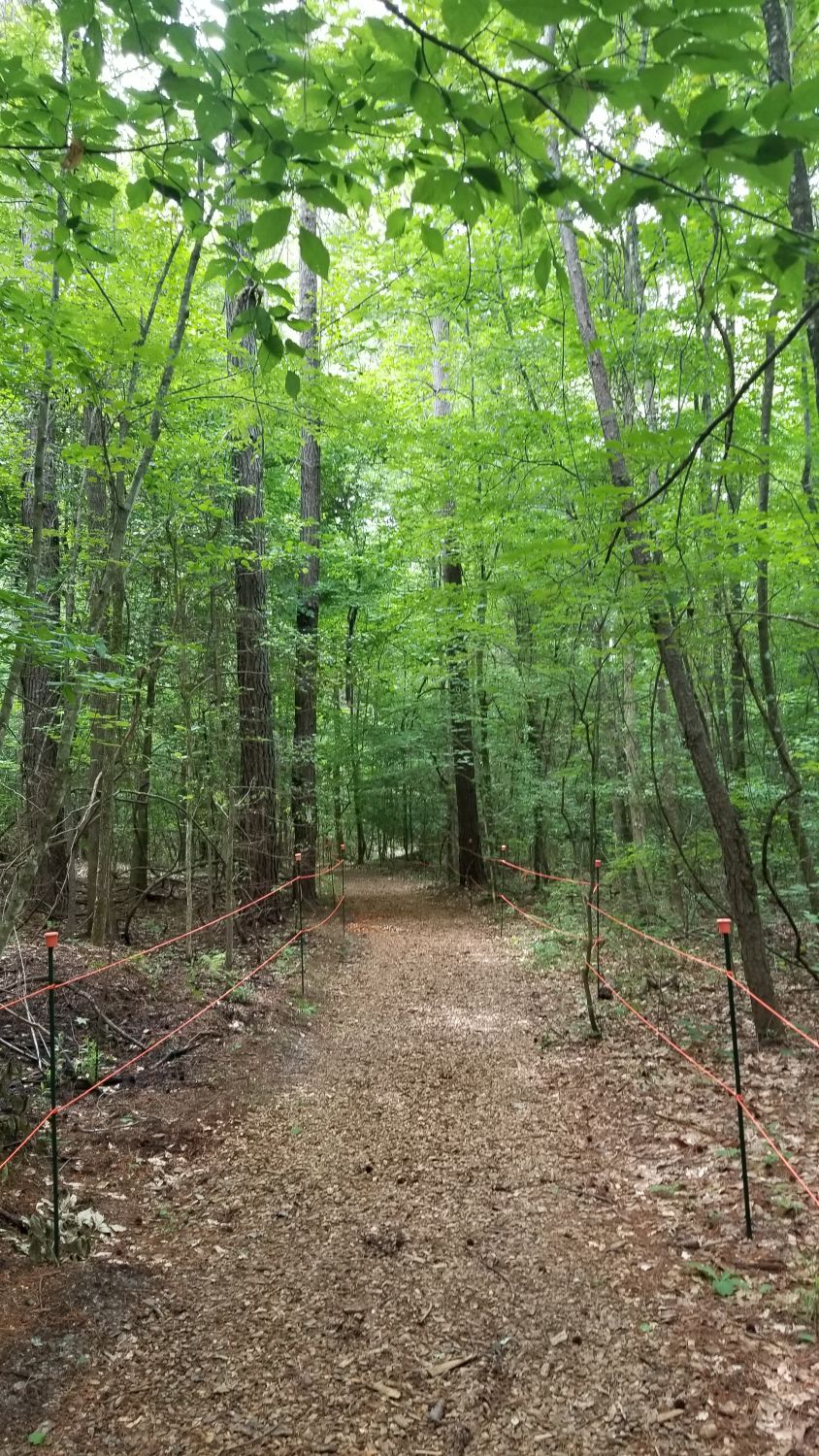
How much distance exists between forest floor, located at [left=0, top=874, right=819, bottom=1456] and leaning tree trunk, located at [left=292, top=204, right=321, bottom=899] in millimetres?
5949

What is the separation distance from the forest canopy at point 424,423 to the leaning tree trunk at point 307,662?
0.22 ft

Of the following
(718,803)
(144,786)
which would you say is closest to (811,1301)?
(718,803)

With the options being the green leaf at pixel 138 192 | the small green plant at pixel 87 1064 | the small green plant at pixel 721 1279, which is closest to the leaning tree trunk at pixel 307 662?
the small green plant at pixel 87 1064

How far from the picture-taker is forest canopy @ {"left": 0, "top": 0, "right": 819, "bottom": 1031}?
6.07ft

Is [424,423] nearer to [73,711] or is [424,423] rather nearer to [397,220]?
[73,711]

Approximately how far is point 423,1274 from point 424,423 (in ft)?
34.0

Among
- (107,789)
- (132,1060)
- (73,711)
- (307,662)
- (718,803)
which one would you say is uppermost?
(307,662)

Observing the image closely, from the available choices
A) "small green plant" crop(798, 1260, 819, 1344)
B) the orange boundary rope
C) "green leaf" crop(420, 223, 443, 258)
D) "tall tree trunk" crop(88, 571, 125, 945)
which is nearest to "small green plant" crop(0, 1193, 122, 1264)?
the orange boundary rope

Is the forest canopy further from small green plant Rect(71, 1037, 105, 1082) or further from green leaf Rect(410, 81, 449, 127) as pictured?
small green plant Rect(71, 1037, 105, 1082)

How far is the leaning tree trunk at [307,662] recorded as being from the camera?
11430 millimetres

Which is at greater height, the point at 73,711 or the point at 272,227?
the point at 272,227

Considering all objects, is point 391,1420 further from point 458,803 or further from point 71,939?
point 458,803

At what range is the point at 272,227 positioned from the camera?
67.5 inches

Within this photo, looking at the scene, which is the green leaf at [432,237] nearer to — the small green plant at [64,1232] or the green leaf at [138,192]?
the green leaf at [138,192]
